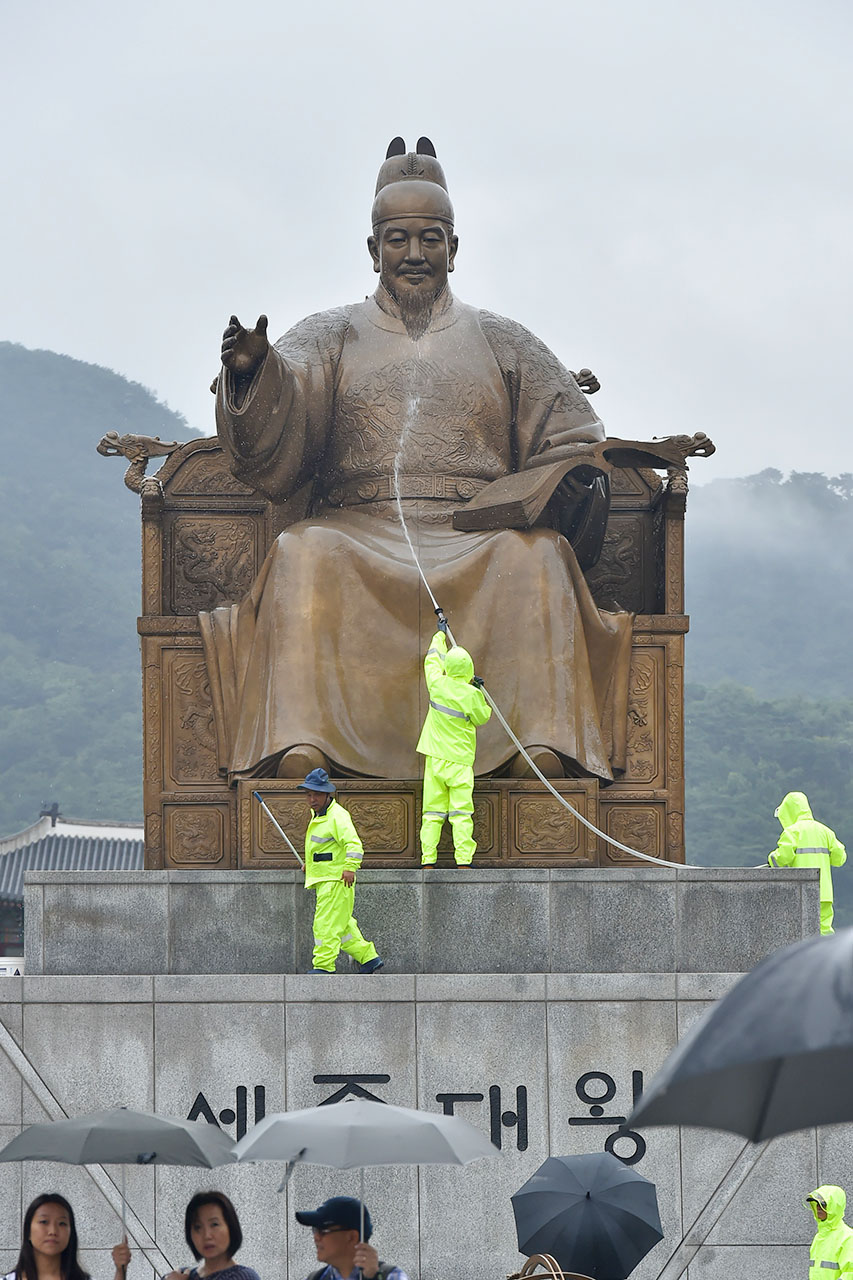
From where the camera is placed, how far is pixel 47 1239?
14.3 ft

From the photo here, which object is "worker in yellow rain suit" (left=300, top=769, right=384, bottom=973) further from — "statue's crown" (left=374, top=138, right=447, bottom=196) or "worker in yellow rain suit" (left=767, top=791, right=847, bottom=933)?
"statue's crown" (left=374, top=138, right=447, bottom=196)

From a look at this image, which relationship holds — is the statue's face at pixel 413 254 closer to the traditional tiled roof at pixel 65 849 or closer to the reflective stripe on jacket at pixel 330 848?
the reflective stripe on jacket at pixel 330 848

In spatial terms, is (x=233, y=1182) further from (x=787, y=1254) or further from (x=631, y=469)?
(x=631, y=469)

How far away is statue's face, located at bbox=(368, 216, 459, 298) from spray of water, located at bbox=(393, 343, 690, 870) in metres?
0.27

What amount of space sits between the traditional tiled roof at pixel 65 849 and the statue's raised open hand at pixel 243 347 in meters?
13.9

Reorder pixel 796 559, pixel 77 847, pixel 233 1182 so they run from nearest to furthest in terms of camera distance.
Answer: pixel 233 1182 → pixel 77 847 → pixel 796 559

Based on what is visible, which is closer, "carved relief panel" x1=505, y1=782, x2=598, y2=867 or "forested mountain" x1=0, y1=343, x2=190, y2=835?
"carved relief panel" x1=505, y1=782, x2=598, y2=867

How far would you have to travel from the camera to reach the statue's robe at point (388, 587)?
8.35 metres

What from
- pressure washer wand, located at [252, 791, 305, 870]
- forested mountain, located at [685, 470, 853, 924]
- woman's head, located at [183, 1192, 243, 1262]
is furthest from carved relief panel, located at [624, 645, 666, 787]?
forested mountain, located at [685, 470, 853, 924]

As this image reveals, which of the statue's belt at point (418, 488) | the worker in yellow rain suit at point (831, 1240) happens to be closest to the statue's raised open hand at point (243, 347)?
the statue's belt at point (418, 488)

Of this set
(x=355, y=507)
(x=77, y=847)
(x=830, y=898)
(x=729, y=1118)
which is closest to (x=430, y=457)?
(x=355, y=507)

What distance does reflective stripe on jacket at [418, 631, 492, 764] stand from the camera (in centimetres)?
788

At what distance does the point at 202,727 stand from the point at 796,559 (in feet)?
101

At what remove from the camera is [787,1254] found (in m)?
7.28
